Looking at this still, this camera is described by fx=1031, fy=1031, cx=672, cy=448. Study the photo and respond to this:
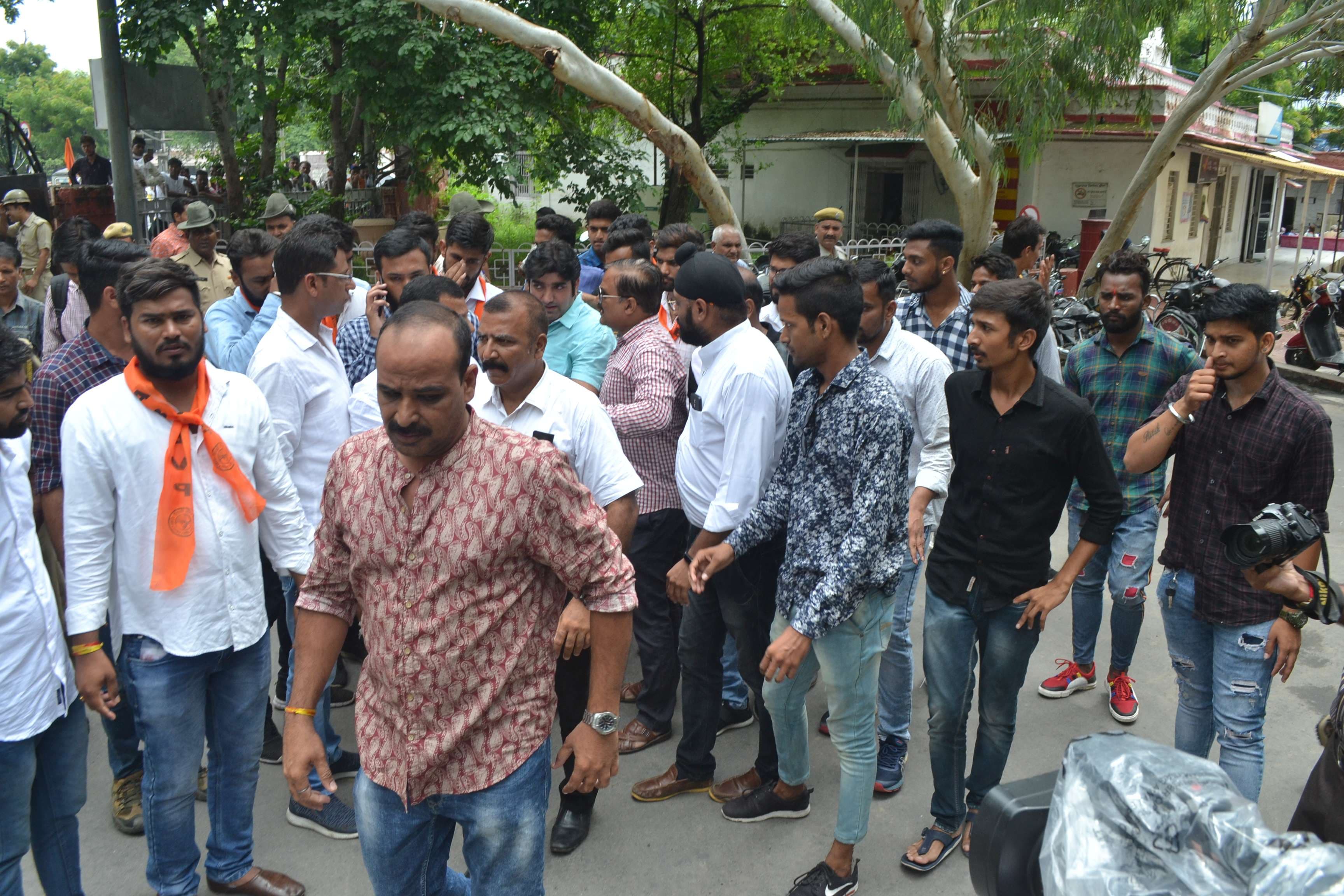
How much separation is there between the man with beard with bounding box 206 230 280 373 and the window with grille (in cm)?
2261

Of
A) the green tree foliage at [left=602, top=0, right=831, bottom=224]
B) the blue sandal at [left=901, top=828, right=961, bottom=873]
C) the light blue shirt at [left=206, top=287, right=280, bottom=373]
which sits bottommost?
the blue sandal at [left=901, top=828, right=961, bottom=873]

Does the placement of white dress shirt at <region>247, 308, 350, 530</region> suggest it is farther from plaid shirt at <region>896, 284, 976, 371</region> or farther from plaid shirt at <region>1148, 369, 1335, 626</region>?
plaid shirt at <region>1148, 369, 1335, 626</region>

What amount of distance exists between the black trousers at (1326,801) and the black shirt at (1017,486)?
0.94 metres

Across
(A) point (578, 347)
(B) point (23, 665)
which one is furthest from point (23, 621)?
(A) point (578, 347)

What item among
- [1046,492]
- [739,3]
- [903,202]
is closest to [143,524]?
[1046,492]

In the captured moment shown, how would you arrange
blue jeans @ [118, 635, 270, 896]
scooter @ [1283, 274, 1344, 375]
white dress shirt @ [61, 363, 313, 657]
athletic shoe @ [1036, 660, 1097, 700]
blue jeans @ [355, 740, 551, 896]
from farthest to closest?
scooter @ [1283, 274, 1344, 375]
athletic shoe @ [1036, 660, 1097, 700]
blue jeans @ [118, 635, 270, 896]
white dress shirt @ [61, 363, 313, 657]
blue jeans @ [355, 740, 551, 896]

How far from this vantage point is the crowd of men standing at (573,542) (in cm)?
228

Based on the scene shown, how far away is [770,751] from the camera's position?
13.1ft

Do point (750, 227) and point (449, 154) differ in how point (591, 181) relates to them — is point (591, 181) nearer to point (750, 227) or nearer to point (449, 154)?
point (449, 154)

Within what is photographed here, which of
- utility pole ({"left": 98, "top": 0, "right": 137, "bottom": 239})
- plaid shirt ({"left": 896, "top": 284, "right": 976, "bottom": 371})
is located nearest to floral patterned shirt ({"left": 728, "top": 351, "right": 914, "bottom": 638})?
plaid shirt ({"left": 896, "top": 284, "right": 976, "bottom": 371})

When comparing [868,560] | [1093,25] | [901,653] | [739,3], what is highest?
[739,3]

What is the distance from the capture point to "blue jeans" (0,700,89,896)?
2.67 meters

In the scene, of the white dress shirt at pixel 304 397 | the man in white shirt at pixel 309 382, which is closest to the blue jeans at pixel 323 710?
the man in white shirt at pixel 309 382

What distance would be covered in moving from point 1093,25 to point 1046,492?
8.87 meters
